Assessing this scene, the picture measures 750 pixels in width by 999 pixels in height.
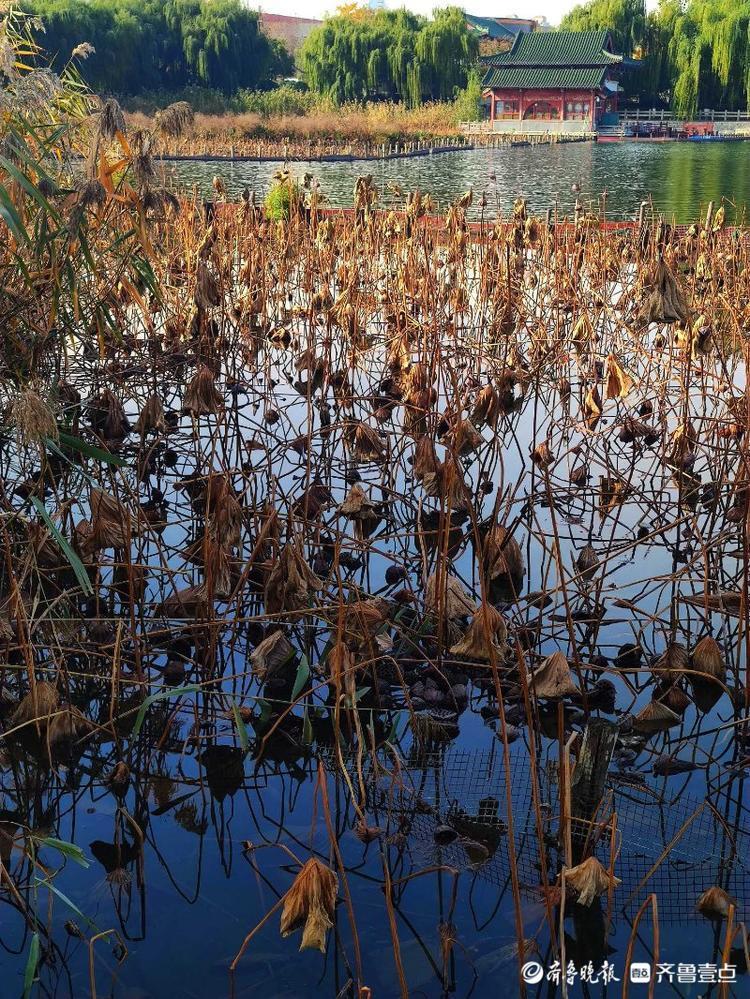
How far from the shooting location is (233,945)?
139 cm

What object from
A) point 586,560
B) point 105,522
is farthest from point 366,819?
point 586,560

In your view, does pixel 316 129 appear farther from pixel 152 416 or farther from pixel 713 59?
pixel 152 416

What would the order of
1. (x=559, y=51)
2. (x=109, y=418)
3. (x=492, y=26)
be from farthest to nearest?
(x=492, y=26) → (x=559, y=51) → (x=109, y=418)

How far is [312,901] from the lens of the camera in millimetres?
1107

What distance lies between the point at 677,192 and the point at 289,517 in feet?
40.1

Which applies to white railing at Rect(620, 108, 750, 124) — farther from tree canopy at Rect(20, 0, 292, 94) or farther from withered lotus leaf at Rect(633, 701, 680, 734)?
withered lotus leaf at Rect(633, 701, 680, 734)

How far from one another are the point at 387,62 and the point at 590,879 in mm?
32462

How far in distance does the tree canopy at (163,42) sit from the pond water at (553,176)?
1019cm

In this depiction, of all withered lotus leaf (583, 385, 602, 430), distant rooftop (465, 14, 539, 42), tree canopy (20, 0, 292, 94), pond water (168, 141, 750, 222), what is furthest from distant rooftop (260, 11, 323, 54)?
withered lotus leaf (583, 385, 602, 430)

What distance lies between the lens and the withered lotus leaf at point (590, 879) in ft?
4.02

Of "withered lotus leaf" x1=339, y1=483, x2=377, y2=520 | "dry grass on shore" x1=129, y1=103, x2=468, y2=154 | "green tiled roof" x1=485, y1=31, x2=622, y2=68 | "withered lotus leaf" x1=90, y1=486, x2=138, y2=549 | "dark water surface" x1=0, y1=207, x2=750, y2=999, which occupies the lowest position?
"dark water surface" x1=0, y1=207, x2=750, y2=999

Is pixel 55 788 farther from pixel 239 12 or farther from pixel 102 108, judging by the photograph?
pixel 239 12

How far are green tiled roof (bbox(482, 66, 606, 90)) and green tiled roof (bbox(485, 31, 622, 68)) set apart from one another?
0.14 m

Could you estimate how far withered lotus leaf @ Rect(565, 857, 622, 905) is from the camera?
1.23 m
